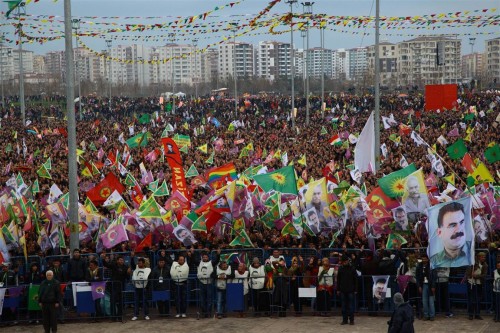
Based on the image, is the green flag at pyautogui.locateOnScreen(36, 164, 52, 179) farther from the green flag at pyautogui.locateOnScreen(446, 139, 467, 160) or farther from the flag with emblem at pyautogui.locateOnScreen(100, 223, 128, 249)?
the green flag at pyautogui.locateOnScreen(446, 139, 467, 160)

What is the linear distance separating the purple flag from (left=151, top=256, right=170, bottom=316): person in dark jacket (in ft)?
2.82

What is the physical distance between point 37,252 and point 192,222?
3.08 metres

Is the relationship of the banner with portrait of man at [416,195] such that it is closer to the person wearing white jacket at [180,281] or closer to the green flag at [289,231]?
the green flag at [289,231]

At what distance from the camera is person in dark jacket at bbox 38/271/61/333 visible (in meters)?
14.2

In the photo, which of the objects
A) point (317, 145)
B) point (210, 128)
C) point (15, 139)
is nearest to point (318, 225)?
point (317, 145)

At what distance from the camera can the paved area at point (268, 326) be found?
46.8 feet

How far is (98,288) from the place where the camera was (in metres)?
15.3

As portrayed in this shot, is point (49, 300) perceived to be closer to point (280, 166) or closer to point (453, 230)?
point (453, 230)

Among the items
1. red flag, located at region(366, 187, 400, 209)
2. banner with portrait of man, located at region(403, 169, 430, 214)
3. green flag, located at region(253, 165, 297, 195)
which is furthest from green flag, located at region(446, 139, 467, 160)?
banner with portrait of man, located at region(403, 169, 430, 214)

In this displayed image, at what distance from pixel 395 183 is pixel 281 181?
7.82 ft

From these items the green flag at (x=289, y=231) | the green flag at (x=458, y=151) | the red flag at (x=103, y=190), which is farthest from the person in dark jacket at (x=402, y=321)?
the green flag at (x=458, y=151)

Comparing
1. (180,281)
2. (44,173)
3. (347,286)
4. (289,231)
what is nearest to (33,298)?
(180,281)

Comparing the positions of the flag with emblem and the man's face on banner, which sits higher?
the man's face on banner

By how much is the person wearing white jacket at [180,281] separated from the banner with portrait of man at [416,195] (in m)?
4.57
